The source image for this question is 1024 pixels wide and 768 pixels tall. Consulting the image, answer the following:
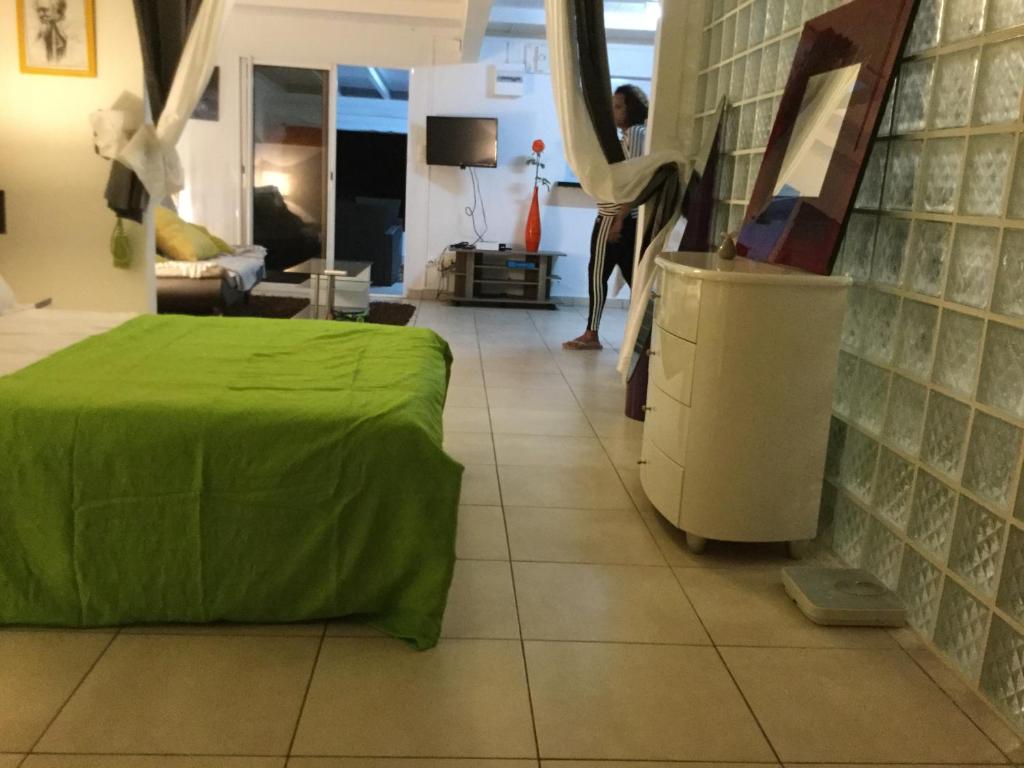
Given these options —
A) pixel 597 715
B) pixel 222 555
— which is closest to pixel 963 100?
pixel 597 715

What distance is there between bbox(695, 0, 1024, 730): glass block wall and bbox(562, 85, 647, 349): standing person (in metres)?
2.86

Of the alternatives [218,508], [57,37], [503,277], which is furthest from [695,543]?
[503,277]

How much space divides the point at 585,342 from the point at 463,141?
256cm

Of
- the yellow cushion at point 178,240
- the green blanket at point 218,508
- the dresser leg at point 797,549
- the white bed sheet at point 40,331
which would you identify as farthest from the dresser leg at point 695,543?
the yellow cushion at point 178,240

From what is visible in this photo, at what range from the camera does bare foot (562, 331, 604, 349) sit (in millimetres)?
5516

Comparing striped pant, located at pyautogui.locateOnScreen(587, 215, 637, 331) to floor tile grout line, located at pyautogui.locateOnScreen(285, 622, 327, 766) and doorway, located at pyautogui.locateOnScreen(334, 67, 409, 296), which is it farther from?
floor tile grout line, located at pyautogui.locateOnScreen(285, 622, 327, 766)

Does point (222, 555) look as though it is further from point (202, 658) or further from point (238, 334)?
point (238, 334)

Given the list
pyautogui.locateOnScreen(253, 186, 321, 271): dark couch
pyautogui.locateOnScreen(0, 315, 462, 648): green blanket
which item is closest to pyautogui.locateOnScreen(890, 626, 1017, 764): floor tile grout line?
pyautogui.locateOnScreen(0, 315, 462, 648): green blanket

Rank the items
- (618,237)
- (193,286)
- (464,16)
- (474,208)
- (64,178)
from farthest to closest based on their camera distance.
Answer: (474,208), (464,16), (193,286), (618,237), (64,178)

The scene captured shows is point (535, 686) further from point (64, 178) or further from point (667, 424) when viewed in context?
point (64, 178)

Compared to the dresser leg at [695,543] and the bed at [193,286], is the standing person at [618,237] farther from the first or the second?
the dresser leg at [695,543]

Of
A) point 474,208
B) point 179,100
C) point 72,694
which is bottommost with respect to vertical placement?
point 72,694

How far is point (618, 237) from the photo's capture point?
534cm

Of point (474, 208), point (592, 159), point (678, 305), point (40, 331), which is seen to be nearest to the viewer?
point (678, 305)
